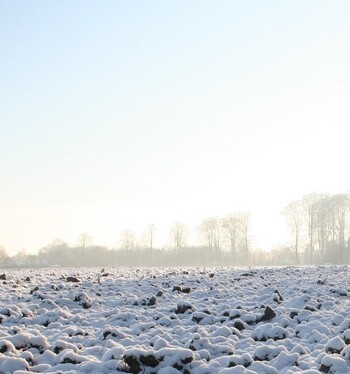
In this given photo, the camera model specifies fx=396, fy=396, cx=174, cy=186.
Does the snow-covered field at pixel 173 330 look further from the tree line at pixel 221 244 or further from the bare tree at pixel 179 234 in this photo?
the bare tree at pixel 179 234

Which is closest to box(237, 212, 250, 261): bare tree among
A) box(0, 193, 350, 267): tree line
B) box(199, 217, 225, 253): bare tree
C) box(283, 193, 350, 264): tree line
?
box(0, 193, 350, 267): tree line

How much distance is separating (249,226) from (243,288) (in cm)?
7856

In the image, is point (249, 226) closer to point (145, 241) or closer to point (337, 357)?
point (145, 241)

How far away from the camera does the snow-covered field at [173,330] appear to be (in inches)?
255

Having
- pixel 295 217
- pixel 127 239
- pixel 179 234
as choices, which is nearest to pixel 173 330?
pixel 295 217

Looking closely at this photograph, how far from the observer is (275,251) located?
107 metres

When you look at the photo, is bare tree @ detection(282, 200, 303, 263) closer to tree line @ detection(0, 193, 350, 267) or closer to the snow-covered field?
tree line @ detection(0, 193, 350, 267)

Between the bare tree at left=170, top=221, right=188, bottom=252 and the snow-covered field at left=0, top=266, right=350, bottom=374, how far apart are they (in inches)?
3295

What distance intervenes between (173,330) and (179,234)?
91.5 metres

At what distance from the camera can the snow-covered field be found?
6477 mm

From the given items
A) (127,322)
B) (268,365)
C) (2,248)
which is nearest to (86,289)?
(127,322)

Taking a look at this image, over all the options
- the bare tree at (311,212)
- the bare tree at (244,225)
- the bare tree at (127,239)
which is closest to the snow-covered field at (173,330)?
the bare tree at (311,212)

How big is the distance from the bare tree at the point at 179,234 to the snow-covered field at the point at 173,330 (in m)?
83.7

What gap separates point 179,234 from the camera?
100 m
